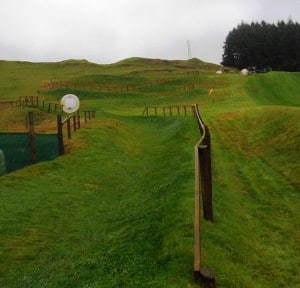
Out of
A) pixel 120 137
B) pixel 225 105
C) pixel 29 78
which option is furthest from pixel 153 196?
pixel 29 78

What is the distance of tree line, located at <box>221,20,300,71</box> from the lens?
424 feet

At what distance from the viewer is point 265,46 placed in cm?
13425

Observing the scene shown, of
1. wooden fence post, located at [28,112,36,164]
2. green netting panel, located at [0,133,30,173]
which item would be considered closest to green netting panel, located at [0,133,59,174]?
green netting panel, located at [0,133,30,173]

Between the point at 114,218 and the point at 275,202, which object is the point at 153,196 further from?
the point at 275,202

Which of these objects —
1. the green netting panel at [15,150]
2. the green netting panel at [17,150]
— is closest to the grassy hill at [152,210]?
the green netting panel at [17,150]

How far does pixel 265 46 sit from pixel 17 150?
381ft

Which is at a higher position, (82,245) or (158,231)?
(158,231)

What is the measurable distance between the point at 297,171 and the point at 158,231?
10.5 m

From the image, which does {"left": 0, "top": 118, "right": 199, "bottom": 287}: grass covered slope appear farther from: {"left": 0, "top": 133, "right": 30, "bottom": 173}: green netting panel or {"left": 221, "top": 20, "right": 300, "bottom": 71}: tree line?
{"left": 221, "top": 20, "right": 300, "bottom": 71}: tree line

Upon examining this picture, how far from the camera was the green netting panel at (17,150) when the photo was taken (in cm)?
2692

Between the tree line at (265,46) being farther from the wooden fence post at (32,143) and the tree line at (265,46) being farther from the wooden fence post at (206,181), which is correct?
the wooden fence post at (206,181)

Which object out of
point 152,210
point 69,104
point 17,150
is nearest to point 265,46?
point 69,104

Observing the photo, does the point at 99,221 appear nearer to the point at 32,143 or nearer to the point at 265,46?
the point at 32,143

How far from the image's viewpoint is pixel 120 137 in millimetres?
39469
